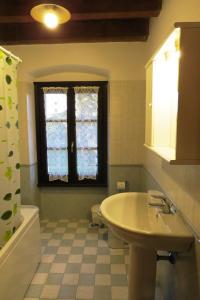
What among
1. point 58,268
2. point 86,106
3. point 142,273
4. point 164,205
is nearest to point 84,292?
point 58,268

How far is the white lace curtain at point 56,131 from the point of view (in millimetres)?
3285

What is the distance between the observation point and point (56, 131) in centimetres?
335

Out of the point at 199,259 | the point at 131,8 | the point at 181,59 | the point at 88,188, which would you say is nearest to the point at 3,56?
the point at 131,8

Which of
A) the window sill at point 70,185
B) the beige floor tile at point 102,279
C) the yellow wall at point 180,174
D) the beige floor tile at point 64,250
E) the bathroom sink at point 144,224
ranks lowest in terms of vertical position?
the beige floor tile at point 102,279

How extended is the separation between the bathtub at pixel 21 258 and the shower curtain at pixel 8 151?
0.09 meters

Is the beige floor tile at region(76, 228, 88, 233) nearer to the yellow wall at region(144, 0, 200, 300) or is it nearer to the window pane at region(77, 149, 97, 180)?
the window pane at region(77, 149, 97, 180)

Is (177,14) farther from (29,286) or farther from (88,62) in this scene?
(29,286)

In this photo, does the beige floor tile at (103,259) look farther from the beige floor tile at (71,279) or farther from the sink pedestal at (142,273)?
the sink pedestal at (142,273)

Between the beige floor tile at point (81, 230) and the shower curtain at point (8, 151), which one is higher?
the shower curtain at point (8, 151)

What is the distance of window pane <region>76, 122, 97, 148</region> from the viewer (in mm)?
3318

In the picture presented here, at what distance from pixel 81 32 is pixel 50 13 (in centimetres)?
107

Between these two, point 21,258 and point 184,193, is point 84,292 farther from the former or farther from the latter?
point 184,193

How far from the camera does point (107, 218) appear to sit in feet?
4.68

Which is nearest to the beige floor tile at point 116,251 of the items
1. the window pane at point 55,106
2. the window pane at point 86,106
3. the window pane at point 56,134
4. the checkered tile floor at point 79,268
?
the checkered tile floor at point 79,268
